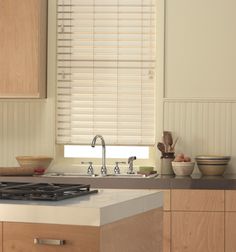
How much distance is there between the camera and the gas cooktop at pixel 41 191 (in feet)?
8.71

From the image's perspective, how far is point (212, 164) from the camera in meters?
5.16

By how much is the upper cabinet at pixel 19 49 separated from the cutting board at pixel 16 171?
0.58m

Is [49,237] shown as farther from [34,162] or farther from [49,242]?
[34,162]

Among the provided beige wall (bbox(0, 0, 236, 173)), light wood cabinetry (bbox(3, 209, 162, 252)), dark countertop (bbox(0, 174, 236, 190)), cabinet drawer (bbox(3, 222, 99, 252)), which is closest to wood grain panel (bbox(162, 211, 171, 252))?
dark countertop (bbox(0, 174, 236, 190))

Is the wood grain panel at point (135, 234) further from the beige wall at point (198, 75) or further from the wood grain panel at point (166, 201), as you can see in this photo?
the beige wall at point (198, 75)

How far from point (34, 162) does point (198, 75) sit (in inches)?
58.7

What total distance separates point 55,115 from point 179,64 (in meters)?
1.10

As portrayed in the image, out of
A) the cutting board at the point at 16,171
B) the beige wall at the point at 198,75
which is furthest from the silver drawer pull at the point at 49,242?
the beige wall at the point at 198,75

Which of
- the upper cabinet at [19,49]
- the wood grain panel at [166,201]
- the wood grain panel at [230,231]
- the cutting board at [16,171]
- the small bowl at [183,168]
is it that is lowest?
the wood grain panel at [230,231]

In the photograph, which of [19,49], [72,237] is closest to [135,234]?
[72,237]

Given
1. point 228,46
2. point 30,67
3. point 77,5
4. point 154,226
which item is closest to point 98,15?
point 77,5

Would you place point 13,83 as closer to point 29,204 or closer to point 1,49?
point 1,49

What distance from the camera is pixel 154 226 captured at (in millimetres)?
3006

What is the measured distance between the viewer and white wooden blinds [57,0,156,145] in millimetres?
5469
